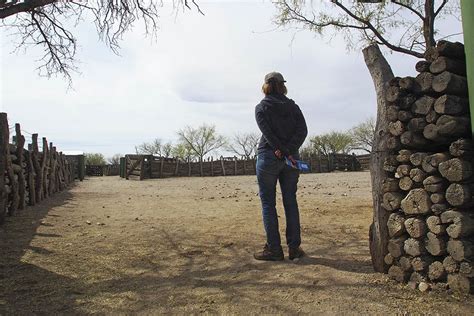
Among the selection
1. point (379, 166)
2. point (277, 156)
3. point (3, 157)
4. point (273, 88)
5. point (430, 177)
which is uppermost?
point (273, 88)

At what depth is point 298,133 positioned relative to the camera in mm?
4133

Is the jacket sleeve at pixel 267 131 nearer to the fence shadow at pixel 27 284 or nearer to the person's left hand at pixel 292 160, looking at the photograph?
the person's left hand at pixel 292 160

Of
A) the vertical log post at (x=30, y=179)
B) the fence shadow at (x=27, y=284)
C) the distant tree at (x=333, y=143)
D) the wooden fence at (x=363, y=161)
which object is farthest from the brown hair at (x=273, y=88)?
the distant tree at (x=333, y=143)

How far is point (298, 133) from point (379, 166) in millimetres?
907

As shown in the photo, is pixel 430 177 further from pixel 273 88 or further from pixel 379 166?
pixel 273 88

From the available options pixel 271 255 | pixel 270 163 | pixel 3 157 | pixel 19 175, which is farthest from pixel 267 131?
pixel 19 175

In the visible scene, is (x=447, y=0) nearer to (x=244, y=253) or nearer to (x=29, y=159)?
(x=244, y=253)

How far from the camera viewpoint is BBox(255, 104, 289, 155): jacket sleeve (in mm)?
3936

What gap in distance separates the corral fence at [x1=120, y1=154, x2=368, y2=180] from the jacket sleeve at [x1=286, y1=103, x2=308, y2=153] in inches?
905

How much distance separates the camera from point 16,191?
7.84 metres

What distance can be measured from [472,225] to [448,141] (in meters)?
0.68

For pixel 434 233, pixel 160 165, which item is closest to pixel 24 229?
pixel 434 233

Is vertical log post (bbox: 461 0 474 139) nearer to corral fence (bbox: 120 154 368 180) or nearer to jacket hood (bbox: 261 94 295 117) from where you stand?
jacket hood (bbox: 261 94 295 117)

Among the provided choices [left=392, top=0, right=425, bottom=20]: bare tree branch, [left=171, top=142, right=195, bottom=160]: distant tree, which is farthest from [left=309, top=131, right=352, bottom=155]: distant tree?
[left=392, top=0, right=425, bottom=20]: bare tree branch
